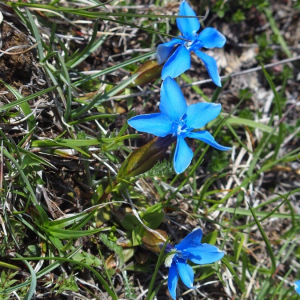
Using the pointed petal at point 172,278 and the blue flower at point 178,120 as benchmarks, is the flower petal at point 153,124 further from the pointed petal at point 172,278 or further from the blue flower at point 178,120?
the pointed petal at point 172,278

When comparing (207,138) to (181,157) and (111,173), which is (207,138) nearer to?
(181,157)

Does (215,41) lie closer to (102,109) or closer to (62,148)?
(102,109)

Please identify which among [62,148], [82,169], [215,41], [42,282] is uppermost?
[215,41]

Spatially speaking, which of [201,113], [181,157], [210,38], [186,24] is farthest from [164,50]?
[181,157]

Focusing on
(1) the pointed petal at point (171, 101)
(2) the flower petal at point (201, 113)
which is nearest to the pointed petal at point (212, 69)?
(2) the flower petal at point (201, 113)

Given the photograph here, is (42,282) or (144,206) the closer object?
(42,282)

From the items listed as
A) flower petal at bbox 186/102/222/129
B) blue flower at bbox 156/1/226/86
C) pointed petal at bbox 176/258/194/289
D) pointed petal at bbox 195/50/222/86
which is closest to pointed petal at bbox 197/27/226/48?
blue flower at bbox 156/1/226/86

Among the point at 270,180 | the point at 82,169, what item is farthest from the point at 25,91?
the point at 270,180
